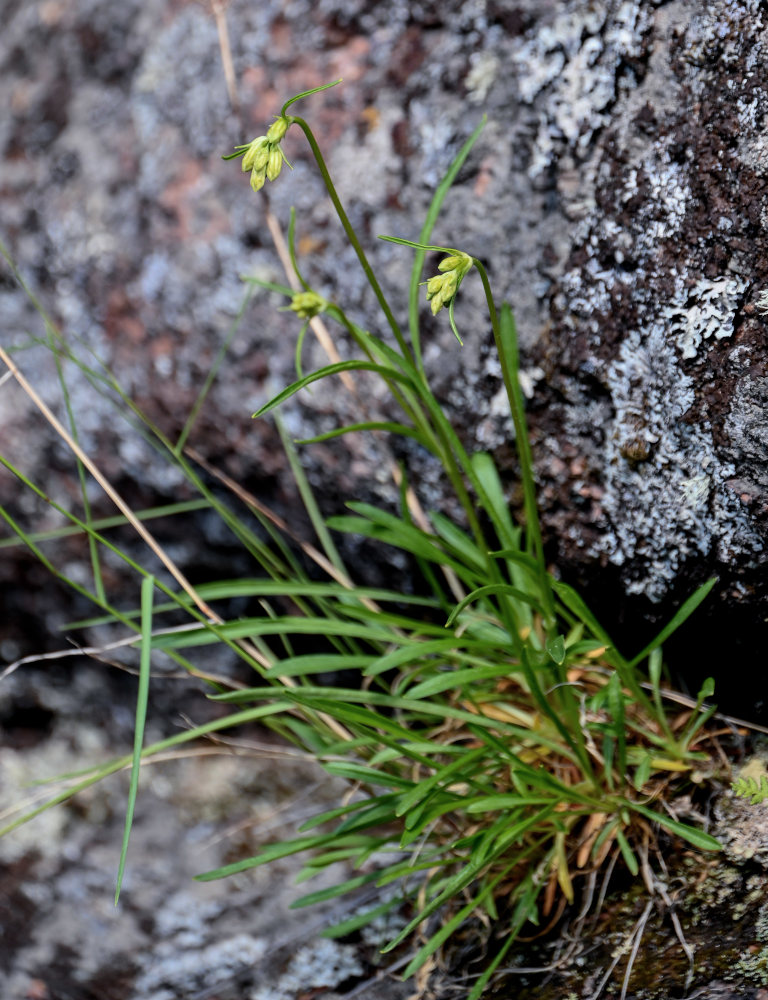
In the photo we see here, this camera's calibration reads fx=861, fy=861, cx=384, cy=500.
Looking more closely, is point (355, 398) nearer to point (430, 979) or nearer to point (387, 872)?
point (387, 872)

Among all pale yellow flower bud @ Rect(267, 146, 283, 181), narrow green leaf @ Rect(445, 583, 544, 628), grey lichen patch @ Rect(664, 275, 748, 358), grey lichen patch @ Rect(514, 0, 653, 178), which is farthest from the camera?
grey lichen patch @ Rect(514, 0, 653, 178)

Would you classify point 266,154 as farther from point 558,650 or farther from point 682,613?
point 682,613

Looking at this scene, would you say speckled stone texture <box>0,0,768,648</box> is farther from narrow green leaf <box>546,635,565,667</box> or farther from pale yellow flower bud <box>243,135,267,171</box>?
pale yellow flower bud <box>243,135,267,171</box>

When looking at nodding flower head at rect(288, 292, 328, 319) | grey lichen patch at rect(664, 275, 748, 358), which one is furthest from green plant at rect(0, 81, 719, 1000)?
grey lichen patch at rect(664, 275, 748, 358)

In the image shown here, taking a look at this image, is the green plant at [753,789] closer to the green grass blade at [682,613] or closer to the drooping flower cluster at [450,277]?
the green grass blade at [682,613]

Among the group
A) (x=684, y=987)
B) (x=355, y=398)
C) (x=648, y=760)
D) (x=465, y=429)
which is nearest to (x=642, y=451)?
(x=465, y=429)

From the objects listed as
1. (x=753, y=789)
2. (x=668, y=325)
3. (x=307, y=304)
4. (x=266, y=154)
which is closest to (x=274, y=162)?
(x=266, y=154)

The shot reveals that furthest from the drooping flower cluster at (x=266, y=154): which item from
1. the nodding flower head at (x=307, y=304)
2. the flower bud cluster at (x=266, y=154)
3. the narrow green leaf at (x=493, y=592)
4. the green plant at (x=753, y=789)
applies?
the green plant at (x=753, y=789)

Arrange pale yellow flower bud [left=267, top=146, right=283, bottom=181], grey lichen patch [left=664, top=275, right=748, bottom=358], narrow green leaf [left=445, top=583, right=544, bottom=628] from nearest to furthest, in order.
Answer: pale yellow flower bud [left=267, top=146, right=283, bottom=181]
narrow green leaf [left=445, top=583, right=544, bottom=628]
grey lichen patch [left=664, top=275, right=748, bottom=358]
